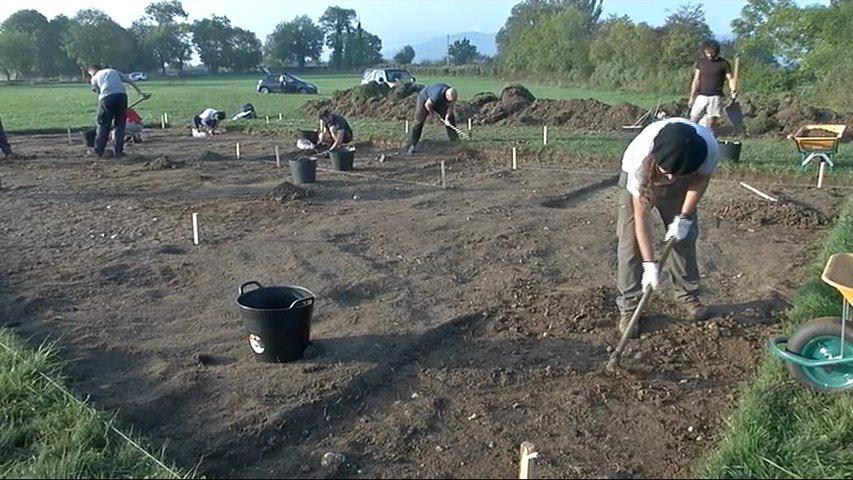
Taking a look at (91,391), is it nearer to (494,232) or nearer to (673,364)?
(673,364)

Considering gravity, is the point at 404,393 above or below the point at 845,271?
below

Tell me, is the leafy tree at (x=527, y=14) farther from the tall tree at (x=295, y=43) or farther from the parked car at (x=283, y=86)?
the tall tree at (x=295, y=43)

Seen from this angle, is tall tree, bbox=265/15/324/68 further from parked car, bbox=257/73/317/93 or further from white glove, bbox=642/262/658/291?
white glove, bbox=642/262/658/291

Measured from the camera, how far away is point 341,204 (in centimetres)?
860

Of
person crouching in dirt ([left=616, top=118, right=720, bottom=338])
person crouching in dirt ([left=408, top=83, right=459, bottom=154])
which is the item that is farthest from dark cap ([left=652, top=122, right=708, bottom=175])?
person crouching in dirt ([left=408, top=83, right=459, bottom=154])

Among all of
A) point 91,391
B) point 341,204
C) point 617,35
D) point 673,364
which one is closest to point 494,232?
point 341,204

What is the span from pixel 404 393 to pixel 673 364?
5.46ft

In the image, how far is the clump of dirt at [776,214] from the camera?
24.1 feet

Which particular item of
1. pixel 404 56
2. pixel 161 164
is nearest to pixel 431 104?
pixel 161 164

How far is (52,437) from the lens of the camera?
3256mm

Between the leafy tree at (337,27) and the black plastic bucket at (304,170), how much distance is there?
88.6 meters

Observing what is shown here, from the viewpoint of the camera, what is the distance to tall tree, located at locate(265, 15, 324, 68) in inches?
3738

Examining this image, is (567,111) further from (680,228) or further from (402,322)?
(402,322)

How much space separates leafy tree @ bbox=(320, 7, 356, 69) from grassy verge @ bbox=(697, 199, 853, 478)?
3751 inches
